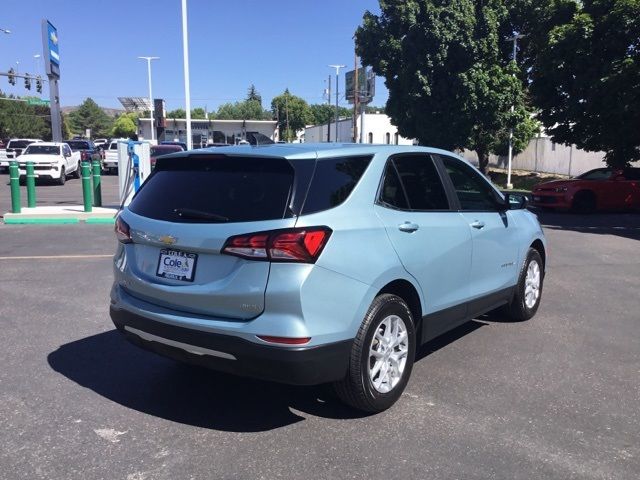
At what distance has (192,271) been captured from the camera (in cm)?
354

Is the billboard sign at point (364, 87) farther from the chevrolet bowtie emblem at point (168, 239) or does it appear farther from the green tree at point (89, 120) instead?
the green tree at point (89, 120)

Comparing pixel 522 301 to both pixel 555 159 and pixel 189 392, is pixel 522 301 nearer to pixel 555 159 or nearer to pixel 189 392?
pixel 189 392

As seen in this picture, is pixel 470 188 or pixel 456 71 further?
pixel 456 71

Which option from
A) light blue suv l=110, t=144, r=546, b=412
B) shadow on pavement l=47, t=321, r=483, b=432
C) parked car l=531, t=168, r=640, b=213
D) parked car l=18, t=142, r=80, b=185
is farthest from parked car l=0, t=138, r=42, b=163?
light blue suv l=110, t=144, r=546, b=412

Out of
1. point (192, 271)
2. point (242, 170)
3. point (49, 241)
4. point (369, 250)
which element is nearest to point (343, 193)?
point (369, 250)

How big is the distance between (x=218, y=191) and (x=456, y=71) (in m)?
25.4

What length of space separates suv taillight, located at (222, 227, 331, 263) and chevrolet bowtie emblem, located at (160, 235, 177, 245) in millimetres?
444

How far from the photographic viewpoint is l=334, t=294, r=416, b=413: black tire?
3.58 m

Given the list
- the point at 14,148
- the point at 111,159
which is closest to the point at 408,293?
the point at 111,159

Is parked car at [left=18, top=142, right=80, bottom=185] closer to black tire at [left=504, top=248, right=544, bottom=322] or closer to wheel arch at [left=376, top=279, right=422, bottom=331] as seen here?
black tire at [left=504, top=248, right=544, bottom=322]

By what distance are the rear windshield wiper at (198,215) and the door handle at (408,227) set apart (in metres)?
1.22

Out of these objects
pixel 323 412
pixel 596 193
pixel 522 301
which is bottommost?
pixel 323 412

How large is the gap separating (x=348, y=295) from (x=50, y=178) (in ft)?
77.8

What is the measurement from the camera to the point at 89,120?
15550cm
